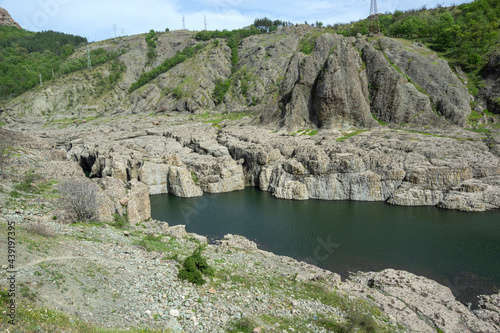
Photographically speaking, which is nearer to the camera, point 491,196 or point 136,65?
point 491,196

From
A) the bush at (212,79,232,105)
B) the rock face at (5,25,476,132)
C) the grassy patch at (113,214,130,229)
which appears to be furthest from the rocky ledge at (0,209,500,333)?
the bush at (212,79,232,105)

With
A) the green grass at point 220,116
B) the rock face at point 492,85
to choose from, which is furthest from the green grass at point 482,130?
the green grass at point 220,116

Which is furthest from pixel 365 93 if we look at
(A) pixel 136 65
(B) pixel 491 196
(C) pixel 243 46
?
(A) pixel 136 65

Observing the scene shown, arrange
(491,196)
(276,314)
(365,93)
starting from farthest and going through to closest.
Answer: (365,93) < (491,196) < (276,314)

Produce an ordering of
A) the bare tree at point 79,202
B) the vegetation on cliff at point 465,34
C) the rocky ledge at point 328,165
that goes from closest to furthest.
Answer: the bare tree at point 79,202
the rocky ledge at point 328,165
the vegetation on cliff at point 465,34

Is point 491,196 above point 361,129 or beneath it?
beneath

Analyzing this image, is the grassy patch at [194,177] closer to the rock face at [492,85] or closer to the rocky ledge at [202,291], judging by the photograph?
the rocky ledge at [202,291]

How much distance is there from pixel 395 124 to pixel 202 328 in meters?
76.2

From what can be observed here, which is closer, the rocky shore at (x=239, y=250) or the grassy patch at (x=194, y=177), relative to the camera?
the rocky shore at (x=239, y=250)

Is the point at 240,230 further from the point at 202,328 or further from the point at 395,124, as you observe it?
the point at 395,124

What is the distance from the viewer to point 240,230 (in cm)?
4288

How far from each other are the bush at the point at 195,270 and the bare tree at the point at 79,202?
11982 millimetres

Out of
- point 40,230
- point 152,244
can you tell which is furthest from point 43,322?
point 152,244

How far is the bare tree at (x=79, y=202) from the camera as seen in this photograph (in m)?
26.7
